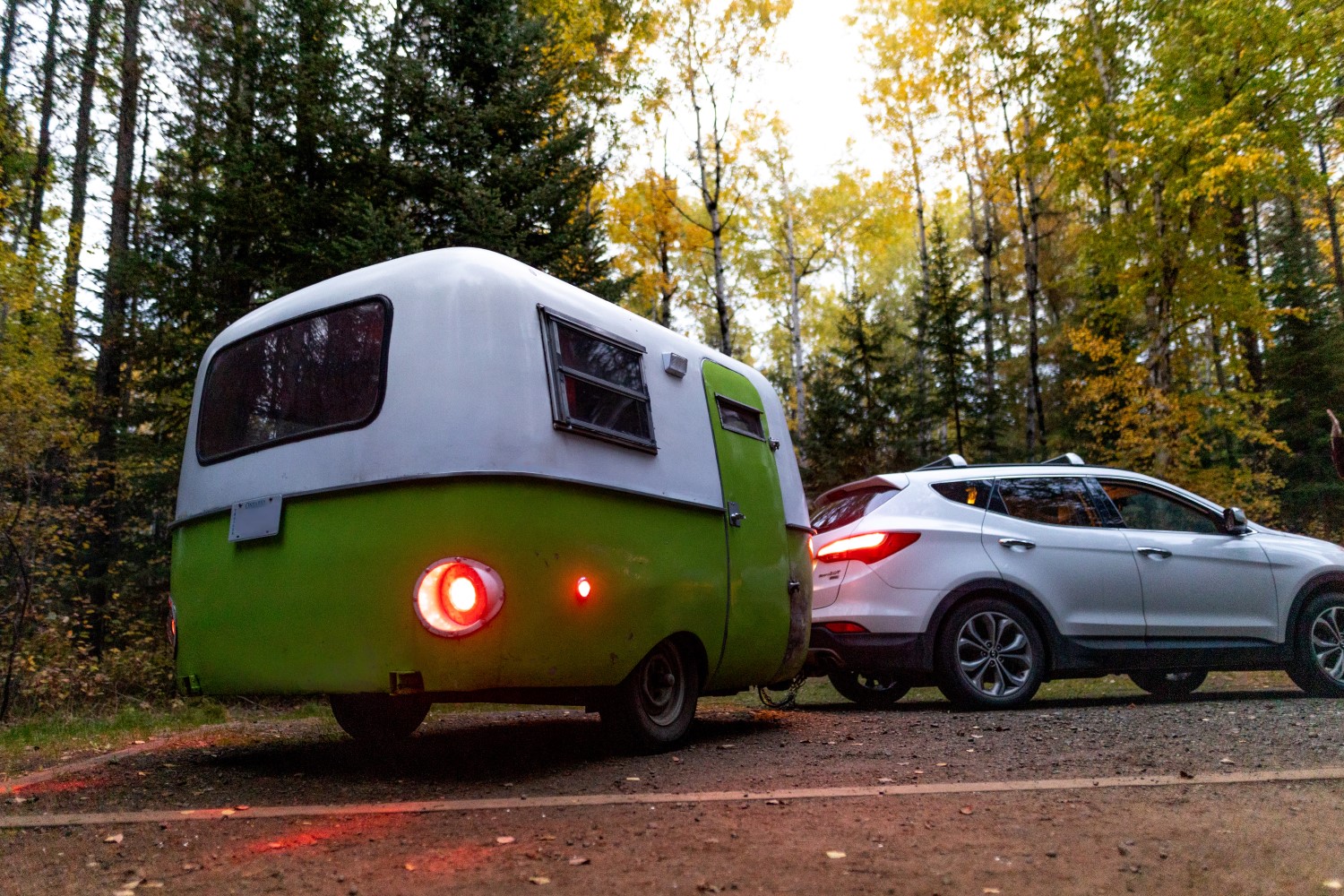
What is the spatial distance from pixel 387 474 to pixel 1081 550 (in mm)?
5444

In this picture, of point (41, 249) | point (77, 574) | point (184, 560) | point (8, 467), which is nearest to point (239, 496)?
point (184, 560)

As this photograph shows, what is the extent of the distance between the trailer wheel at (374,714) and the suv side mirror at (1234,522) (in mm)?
6341

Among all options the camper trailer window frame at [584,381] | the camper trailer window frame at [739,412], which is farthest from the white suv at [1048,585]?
the camper trailer window frame at [584,381]

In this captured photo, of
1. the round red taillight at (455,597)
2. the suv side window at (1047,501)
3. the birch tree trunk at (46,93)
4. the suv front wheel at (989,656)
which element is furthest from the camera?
the birch tree trunk at (46,93)

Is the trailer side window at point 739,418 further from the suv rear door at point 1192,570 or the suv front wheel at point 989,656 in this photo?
the suv rear door at point 1192,570

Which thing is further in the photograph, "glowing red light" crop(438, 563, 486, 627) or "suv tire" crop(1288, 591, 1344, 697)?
"suv tire" crop(1288, 591, 1344, 697)

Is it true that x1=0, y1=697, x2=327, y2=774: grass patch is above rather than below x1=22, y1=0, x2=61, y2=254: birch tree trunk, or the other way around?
below

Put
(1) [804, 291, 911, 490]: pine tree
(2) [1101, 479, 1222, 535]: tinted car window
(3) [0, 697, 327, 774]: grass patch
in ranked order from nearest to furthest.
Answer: (3) [0, 697, 327, 774]: grass patch
(2) [1101, 479, 1222, 535]: tinted car window
(1) [804, 291, 911, 490]: pine tree

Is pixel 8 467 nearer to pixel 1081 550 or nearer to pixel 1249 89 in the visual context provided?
pixel 1081 550

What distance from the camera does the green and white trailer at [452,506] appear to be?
462 cm

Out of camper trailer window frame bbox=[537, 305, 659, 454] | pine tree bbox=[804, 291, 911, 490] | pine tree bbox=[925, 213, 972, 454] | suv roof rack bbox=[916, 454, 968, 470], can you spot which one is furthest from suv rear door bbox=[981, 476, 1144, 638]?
pine tree bbox=[925, 213, 972, 454]

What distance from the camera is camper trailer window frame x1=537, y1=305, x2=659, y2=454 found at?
5008mm

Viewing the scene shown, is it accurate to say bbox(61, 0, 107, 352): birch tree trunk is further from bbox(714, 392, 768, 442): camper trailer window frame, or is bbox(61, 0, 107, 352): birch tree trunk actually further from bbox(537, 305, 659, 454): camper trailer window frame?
bbox(537, 305, 659, 454): camper trailer window frame

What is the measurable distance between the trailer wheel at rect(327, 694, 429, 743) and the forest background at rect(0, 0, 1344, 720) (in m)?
4.59
